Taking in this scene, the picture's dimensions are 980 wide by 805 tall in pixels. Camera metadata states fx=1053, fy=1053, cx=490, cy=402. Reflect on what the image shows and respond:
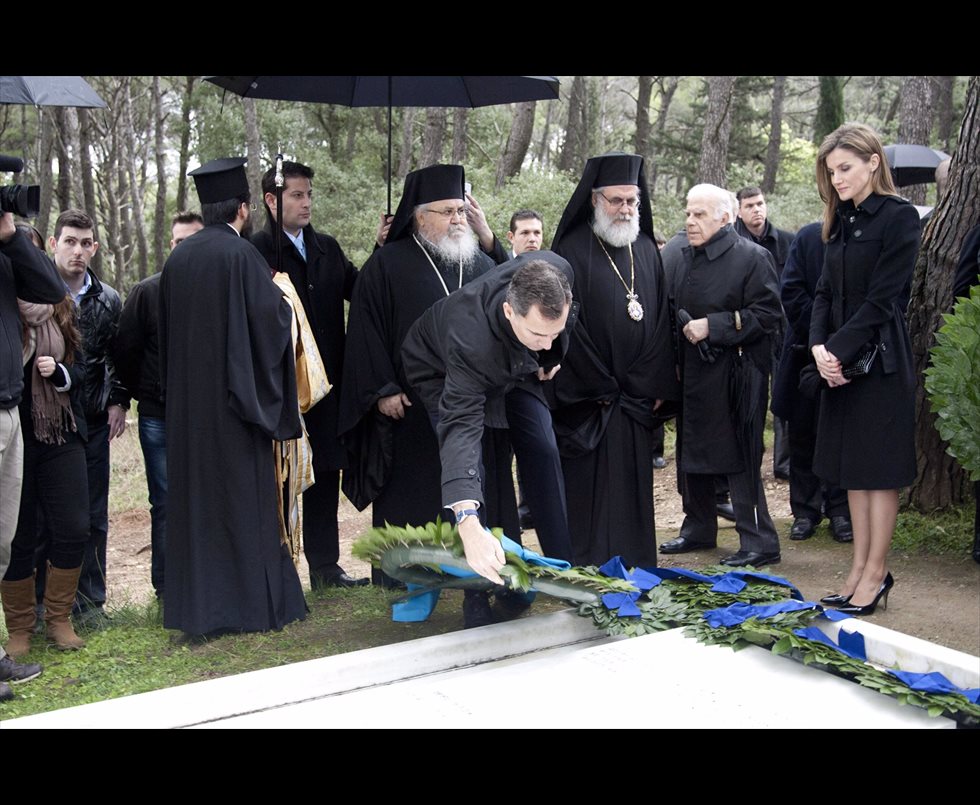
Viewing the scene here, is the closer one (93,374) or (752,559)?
(93,374)

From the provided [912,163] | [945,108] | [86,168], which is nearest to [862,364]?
[912,163]

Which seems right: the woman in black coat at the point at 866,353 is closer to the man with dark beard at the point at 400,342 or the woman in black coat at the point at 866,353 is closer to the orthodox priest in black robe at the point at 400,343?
the man with dark beard at the point at 400,342

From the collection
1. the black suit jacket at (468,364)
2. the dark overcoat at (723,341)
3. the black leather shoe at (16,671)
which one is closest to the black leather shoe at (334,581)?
the black suit jacket at (468,364)

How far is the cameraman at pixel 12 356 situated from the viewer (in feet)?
15.0

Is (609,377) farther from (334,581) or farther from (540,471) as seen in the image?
(334,581)

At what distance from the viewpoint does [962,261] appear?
5.88 metres

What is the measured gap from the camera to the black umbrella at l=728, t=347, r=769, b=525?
6.14m

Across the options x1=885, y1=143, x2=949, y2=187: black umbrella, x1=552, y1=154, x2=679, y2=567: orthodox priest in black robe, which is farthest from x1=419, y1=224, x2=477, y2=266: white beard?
x1=885, y1=143, x2=949, y2=187: black umbrella

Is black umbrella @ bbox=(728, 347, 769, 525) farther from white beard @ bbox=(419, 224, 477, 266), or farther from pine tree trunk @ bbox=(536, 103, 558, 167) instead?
pine tree trunk @ bbox=(536, 103, 558, 167)

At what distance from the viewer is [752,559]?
623 centimetres

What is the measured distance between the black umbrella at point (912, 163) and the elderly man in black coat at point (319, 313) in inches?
216

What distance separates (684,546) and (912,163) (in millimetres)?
4856

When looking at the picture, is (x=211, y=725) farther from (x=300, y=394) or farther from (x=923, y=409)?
(x=923, y=409)

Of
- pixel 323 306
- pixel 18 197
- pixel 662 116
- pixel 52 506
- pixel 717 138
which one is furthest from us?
pixel 662 116
